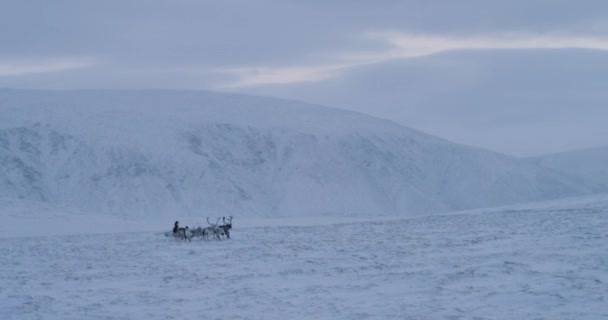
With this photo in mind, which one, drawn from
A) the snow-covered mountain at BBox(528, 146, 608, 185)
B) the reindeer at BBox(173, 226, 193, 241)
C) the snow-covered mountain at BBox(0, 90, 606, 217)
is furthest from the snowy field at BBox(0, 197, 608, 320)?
the snow-covered mountain at BBox(528, 146, 608, 185)

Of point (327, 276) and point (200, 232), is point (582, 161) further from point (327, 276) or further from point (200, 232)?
point (327, 276)

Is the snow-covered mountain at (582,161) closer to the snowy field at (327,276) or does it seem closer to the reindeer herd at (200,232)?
the reindeer herd at (200,232)

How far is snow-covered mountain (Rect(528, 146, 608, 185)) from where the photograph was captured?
83456 mm

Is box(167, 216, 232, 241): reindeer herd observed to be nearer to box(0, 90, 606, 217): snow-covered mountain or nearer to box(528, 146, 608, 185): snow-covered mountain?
box(0, 90, 606, 217): snow-covered mountain

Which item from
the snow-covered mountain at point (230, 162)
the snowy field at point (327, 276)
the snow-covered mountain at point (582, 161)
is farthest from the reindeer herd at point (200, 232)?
the snow-covered mountain at point (582, 161)

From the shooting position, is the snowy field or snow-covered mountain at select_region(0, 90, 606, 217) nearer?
the snowy field

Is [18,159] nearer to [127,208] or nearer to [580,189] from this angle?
[127,208]

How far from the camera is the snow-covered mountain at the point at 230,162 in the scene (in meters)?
48.3

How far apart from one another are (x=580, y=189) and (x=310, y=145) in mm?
24412

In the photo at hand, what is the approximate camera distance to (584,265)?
13.4 metres

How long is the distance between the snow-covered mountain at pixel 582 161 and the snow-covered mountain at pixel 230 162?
1706 cm

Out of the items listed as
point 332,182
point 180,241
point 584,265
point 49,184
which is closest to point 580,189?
point 332,182

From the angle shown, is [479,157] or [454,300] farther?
[479,157]

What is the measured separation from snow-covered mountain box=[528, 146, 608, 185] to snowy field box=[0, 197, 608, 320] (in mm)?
64875
